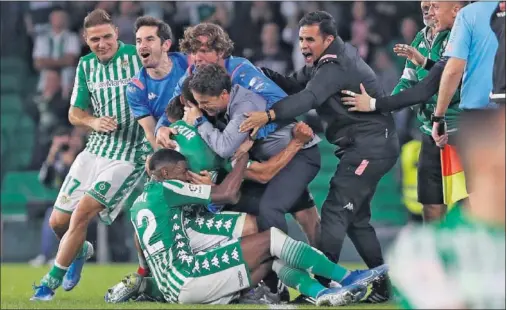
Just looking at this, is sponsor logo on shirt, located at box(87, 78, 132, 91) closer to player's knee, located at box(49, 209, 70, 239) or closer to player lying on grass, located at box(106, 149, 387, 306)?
player's knee, located at box(49, 209, 70, 239)

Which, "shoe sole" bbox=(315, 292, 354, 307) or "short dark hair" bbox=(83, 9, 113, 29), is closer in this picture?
Result: "shoe sole" bbox=(315, 292, 354, 307)

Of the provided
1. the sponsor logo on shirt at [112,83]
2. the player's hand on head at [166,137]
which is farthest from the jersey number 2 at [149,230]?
the sponsor logo on shirt at [112,83]

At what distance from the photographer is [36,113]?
14.5 m

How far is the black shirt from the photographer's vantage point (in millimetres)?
6258

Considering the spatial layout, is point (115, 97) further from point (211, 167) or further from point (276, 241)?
point (276, 241)

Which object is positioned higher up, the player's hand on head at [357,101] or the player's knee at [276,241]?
the player's hand on head at [357,101]

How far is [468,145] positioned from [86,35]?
4833 mm

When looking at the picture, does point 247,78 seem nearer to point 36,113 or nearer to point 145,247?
point 145,247

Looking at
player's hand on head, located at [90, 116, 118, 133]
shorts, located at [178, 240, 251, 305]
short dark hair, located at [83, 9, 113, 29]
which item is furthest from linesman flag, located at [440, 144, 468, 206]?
short dark hair, located at [83, 9, 113, 29]

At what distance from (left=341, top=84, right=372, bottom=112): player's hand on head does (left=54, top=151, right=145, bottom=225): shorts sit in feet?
6.18

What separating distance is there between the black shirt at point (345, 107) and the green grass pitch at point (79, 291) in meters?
1.10

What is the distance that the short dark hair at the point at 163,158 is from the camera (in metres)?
6.04

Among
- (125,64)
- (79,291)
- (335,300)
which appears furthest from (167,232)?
(79,291)

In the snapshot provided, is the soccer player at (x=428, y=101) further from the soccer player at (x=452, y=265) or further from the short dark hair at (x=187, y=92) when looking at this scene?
the soccer player at (x=452, y=265)
